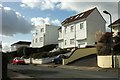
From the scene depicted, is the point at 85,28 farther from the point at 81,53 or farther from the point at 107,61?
the point at 107,61

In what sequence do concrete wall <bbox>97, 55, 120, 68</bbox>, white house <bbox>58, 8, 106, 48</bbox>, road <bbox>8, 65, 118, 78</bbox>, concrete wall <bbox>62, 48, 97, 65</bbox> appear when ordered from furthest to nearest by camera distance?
white house <bbox>58, 8, 106, 48</bbox> < concrete wall <bbox>62, 48, 97, 65</bbox> < concrete wall <bbox>97, 55, 120, 68</bbox> < road <bbox>8, 65, 118, 78</bbox>

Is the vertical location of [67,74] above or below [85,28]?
below

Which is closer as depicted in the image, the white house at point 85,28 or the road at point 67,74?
the road at point 67,74

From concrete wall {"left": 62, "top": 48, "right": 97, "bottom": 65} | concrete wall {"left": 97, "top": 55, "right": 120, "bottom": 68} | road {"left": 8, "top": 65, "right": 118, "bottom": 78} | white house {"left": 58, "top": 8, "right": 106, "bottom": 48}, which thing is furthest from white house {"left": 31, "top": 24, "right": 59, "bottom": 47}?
road {"left": 8, "top": 65, "right": 118, "bottom": 78}

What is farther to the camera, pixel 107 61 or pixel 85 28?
pixel 85 28

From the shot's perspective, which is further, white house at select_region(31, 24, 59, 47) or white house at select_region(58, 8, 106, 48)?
white house at select_region(31, 24, 59, 47)

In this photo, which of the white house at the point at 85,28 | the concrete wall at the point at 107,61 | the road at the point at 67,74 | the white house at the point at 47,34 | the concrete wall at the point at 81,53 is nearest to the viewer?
the road at the point at 67,74

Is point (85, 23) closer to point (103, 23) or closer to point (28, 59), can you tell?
point (103, 23)

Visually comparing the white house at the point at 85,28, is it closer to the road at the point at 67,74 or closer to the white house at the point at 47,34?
the white house at the point at 47,34

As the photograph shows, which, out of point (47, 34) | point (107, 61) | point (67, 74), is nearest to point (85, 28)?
point (107, 61)

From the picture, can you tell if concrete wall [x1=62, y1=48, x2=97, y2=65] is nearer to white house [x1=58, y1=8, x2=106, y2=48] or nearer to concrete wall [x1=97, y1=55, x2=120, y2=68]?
concrete wall [x1=97, y1=55, x2=120, y2=68]

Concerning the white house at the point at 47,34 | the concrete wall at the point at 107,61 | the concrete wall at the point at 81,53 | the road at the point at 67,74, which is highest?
the white house at the point at 47,34

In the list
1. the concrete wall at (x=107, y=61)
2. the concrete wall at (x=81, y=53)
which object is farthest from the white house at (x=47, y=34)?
the concrete wall at (x=107, y=61)

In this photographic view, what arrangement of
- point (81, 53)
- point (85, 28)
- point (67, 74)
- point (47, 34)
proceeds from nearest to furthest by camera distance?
point (67, 74) < point (81, 53) < point (85, 28) < point (47, 34)
